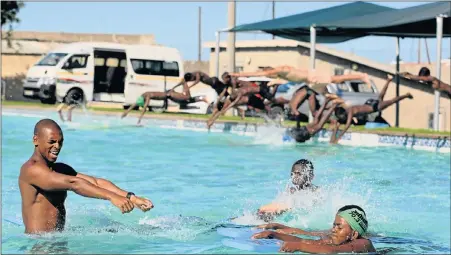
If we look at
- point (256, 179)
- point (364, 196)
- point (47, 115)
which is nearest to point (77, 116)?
point (47, 115)

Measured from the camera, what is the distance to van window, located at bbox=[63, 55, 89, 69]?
97.8 ft

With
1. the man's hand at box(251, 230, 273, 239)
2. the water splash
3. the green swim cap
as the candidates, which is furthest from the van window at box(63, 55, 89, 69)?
the green swim cap

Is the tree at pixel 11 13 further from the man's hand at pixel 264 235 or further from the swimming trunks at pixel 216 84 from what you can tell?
the man's hand at pixel 264 235

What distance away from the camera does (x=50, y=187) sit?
6.75 m

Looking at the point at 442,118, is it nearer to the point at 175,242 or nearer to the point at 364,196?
the point at 364,196

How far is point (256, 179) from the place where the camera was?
15.0m

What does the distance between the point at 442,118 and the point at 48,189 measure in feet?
82.2

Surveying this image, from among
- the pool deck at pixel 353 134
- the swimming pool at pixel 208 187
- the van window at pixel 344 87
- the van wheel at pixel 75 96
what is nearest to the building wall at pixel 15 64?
the van wheel at pixel 75 96

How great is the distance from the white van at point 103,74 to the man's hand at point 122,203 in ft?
76.0

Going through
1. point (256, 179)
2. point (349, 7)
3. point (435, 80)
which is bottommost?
point (256, 179)

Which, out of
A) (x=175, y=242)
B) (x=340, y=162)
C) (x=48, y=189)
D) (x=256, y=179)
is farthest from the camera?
(x=340, y=162)

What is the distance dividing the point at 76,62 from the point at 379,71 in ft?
32.9

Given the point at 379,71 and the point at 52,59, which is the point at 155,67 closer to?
the point at 52,59

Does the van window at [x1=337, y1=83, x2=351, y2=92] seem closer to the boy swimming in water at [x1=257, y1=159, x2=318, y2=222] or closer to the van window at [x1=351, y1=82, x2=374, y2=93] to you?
the van window at [x1=351, y1=82, x2=374, y2=93]
